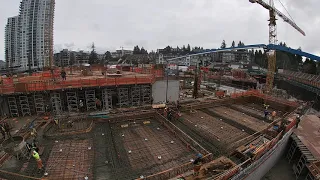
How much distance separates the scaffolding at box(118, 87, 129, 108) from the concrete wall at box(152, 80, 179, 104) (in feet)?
9.93

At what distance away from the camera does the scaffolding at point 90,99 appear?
17.4 meters

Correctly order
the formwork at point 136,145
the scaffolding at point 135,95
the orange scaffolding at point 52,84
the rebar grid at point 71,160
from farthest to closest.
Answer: the scaffolding at point 135,95 < the orange scaffolding at point 52,84 < the formwork at point 136,145 < the rebar grid at point 71,160

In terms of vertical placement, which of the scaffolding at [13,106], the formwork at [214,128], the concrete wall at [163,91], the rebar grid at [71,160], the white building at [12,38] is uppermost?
the white building at [12,38]

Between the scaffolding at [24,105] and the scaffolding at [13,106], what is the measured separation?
396 millimetres

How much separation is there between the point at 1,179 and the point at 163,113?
1134cm

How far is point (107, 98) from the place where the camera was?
708 inches

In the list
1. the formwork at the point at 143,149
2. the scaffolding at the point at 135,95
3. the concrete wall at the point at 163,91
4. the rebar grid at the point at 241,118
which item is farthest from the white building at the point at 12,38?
the rebar grid at the point at 241,118

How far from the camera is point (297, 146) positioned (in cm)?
1377

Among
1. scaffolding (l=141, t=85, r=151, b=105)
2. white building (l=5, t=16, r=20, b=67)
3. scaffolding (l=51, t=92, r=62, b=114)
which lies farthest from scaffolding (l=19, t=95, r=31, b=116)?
white building (l=5, t=16, r=20, b=67)

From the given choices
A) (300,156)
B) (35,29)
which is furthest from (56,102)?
(35,29)

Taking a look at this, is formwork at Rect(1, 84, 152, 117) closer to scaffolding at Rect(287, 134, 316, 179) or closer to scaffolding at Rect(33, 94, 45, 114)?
scaffolding at Rect(33, 94, 45, 114)

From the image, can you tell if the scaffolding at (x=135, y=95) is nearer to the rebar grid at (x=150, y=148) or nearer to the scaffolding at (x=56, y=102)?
the rebar grid at (x=150, y=148)

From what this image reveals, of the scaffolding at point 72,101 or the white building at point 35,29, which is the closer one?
the scaffolding at point 72,101

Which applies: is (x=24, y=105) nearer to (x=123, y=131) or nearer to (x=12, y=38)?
(x=123, y=131)
